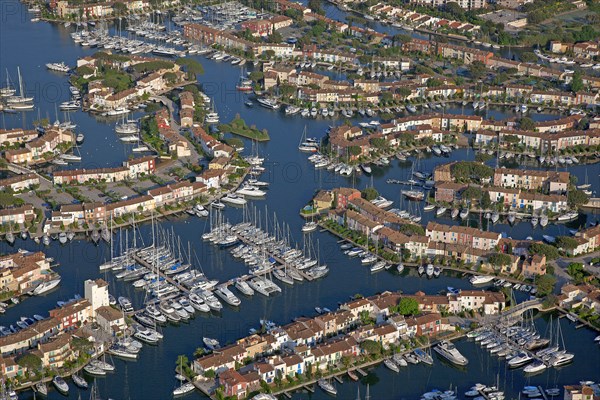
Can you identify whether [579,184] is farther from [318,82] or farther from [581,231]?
[318,82]

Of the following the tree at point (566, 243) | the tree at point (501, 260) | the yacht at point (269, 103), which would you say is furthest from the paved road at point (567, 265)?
the yacht at point (269, 103)

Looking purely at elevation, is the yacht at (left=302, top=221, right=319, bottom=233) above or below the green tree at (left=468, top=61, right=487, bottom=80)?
below

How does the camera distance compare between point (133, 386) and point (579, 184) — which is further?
point (579, 184)

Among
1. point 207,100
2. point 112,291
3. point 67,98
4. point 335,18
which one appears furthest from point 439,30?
point 112,291

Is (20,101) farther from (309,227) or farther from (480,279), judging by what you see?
(480,279)

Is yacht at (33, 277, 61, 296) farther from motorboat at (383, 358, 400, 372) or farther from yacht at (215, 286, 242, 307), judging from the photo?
motorboat at (383, 358, 400, 372)

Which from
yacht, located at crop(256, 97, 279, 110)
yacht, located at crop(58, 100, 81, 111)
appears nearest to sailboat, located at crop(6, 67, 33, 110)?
yacht, located at crop(58, 100, 81, 111)
